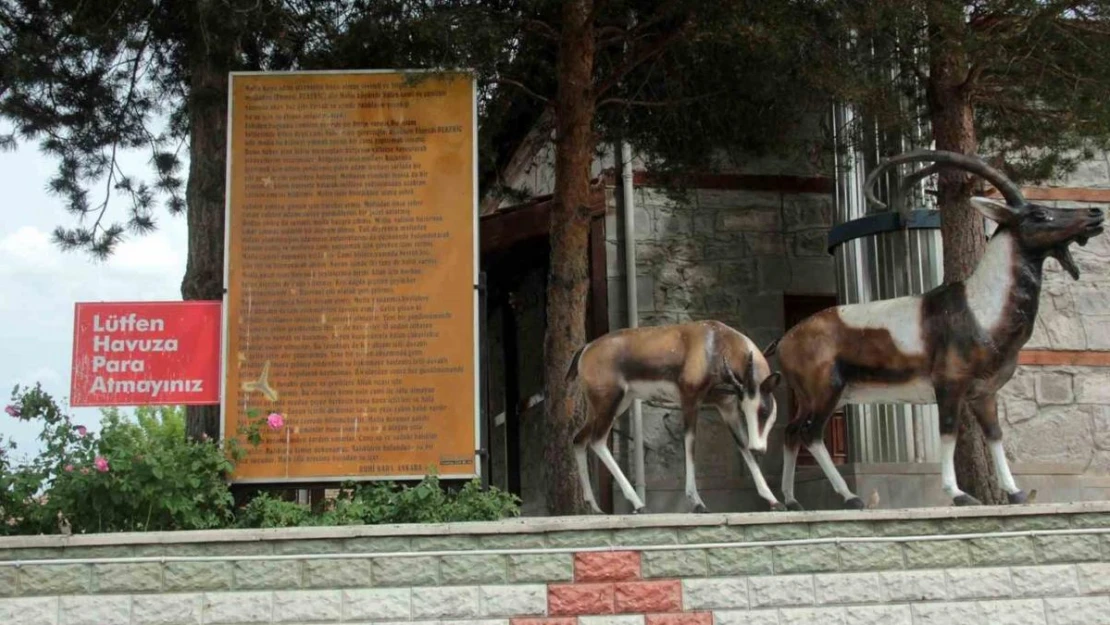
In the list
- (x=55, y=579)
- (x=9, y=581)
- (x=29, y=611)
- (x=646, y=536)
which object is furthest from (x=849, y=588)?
(x=9, y=581)

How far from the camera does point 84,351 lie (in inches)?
360

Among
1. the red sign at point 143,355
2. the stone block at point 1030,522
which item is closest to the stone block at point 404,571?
the red sign at point 143,355

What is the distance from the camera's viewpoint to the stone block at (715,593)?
26.3 ft

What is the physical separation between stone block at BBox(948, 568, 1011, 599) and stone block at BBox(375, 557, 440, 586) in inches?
127

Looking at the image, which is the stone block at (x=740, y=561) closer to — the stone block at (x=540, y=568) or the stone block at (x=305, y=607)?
the stone block at (x=540, y=568)

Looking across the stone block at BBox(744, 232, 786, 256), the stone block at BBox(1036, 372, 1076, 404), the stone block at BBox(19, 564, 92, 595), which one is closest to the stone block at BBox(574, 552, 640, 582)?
the stone block at BBox(19, 564, 92, 595)

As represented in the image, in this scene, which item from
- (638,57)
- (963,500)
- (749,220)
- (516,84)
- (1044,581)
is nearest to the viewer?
(1044,581)

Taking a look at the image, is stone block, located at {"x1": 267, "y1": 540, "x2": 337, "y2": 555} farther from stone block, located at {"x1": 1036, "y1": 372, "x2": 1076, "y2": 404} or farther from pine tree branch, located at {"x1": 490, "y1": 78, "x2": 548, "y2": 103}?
stone block, located at {"x1": 1036, "y1": 372, "x2": 1076, "y2": 404}

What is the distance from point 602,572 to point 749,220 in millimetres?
6141

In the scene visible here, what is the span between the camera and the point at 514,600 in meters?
7.96

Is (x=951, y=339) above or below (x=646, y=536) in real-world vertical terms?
above

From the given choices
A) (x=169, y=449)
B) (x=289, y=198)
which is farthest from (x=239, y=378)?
(x=289, y=198)

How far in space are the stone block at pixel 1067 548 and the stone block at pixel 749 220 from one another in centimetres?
570

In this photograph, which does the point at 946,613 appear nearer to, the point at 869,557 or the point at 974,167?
the point at 869,557
